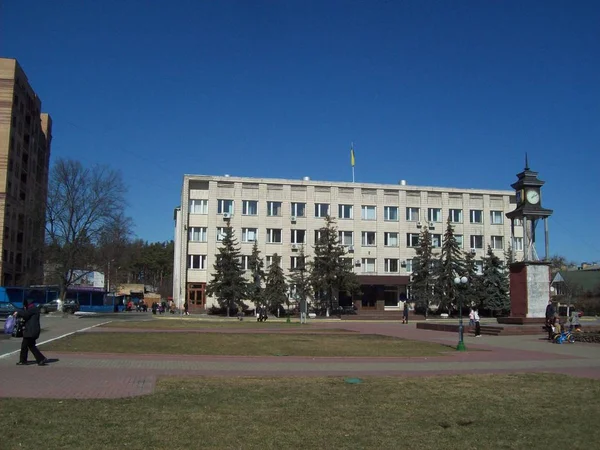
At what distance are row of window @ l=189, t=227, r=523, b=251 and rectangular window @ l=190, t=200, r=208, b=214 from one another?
2061 millimetres

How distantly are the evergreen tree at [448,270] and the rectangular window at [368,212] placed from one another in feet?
34.6

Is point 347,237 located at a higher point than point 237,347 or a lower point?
higher

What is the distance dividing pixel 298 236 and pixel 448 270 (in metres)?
18.6

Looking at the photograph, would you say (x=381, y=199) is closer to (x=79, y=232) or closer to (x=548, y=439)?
(x=79, y=232)

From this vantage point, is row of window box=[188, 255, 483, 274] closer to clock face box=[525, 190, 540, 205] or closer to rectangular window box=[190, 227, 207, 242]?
rectangular window box=[190, 227, 207, 242]

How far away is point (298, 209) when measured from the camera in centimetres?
7012

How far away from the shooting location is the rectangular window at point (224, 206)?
67750 mm

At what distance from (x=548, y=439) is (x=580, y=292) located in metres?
80.7

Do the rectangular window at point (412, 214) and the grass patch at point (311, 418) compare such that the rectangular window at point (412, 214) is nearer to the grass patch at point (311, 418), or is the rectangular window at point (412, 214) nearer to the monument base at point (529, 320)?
the monument base at point (529, 320)

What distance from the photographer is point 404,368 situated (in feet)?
50.5

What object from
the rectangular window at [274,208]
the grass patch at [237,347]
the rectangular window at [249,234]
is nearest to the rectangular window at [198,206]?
the rectangular window at [249,234]

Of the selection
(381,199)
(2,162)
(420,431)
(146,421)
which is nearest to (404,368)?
(420,431)

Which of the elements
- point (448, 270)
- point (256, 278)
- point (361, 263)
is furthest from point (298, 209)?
point (448, 270)

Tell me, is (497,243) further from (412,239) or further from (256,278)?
(256,278)
